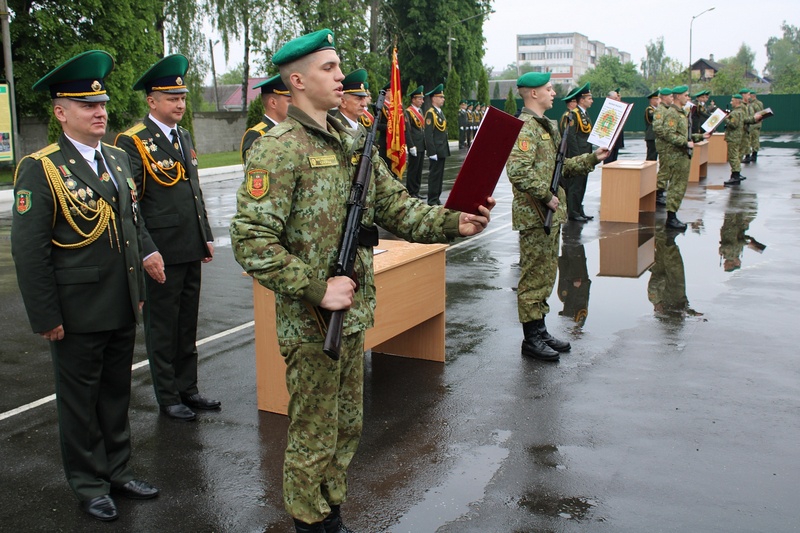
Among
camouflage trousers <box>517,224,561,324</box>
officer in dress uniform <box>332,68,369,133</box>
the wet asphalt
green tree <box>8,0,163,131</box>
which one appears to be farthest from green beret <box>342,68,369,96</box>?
green tree <box>8,0,163,131</box>

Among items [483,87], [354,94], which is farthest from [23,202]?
[483,87]

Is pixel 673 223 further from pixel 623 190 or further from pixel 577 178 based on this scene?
pixel 577 178

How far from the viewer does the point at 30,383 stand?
5605 millimetres

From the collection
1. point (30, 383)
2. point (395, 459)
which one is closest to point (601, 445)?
point (395, 459)

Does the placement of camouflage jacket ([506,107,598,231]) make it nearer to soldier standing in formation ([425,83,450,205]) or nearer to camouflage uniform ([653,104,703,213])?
camouflage uniform ([653,104,703,213])

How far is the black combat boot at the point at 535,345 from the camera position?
6.02 m

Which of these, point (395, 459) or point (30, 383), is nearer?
point (395, 459)

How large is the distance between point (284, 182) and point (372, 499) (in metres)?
1.77

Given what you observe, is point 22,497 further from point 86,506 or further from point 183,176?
point 183,176

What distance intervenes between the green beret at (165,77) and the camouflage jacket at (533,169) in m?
2.37

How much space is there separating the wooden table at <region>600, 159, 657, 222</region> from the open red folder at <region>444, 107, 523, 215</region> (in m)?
9.72

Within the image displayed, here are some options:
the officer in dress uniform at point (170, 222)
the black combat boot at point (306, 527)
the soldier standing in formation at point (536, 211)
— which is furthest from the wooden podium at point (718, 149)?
the black combat boot at point (306, 527)

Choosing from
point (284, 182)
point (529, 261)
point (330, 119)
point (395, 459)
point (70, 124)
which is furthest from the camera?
point (529, 261)

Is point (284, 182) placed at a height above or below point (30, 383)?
above
